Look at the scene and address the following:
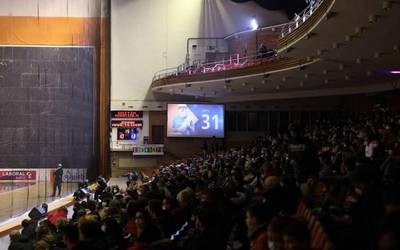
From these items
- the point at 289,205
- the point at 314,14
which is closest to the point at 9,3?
the point at 314,14

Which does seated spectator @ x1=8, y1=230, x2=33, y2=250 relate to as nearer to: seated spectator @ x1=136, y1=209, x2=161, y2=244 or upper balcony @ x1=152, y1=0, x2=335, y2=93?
seated spectator @ x1=136, y1=209, x2=161, y2=244

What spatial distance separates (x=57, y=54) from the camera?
21.5 meters

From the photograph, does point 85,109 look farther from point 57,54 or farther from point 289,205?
point 289,205

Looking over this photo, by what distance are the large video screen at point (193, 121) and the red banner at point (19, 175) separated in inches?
295

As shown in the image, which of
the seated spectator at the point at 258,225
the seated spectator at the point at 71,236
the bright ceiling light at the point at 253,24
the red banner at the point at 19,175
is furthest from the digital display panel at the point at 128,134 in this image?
the seated spectator at the point at 258,225

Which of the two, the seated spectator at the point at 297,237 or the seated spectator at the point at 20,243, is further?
the seated spectator at the point at 20,243

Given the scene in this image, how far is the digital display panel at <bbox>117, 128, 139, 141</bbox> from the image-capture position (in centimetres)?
2603

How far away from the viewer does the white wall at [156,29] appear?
26859 millimetres

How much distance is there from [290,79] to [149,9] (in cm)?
1034

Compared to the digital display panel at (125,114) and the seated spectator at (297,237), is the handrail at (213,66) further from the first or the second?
the seated spectator at (297,237)

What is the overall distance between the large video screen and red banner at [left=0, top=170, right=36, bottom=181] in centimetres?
749

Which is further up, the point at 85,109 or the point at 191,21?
the point at 191,21

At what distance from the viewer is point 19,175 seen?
813 inches

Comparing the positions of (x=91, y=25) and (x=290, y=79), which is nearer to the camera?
(x=290, y=79)
